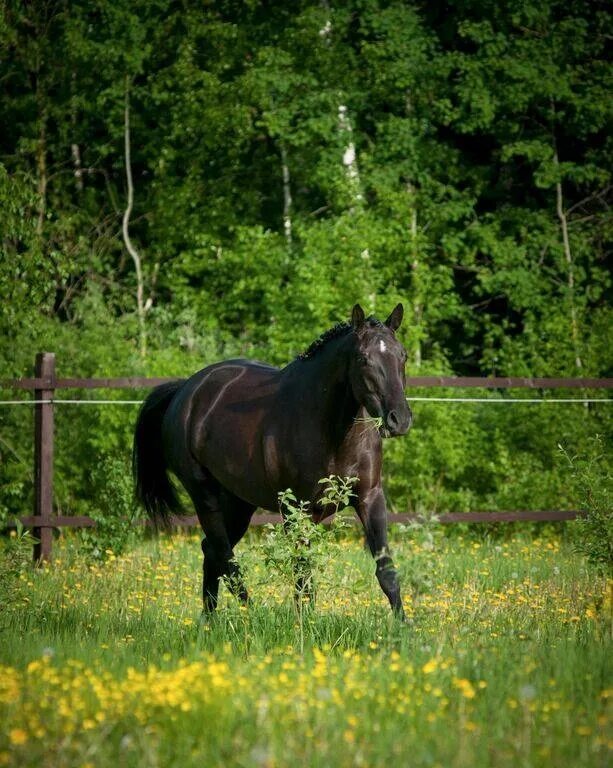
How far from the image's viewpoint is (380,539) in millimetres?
6414

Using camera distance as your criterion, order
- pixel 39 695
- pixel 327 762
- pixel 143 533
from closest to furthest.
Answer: pixel 327 762, pixel 39 695, pixel 143 533

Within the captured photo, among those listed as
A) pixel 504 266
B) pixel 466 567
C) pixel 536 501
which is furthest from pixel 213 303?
pixel 466 567

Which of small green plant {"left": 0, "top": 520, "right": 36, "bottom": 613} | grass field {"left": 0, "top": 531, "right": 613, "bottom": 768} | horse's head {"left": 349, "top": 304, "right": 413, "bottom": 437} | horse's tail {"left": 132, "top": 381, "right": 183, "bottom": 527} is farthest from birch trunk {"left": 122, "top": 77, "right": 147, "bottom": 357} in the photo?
horse's head {"left": 349, "top": 304, "right": 413, "bottom": 437}

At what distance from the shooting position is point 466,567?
29.1 feet

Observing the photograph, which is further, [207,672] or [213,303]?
[213,303]

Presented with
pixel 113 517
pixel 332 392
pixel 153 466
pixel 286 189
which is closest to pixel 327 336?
pixel 332 392

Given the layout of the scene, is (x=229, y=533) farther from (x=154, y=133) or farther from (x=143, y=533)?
(x=154, y=133)

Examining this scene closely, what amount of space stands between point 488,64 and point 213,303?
224 inches

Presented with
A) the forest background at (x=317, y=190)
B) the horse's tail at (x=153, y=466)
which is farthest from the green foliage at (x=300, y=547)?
the forest background at (x=317, y=190)

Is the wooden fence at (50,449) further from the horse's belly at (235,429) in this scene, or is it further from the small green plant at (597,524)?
the small green plant at (597,524)

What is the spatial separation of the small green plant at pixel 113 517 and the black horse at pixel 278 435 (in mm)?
1427

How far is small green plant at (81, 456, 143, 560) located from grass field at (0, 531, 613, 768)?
8.59 ft

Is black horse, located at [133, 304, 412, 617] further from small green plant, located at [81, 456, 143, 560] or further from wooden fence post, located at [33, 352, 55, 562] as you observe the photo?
wooden fence post, located at [33, 352, 55, 562]

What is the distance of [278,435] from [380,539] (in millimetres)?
1004
